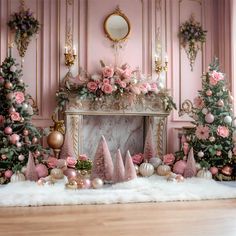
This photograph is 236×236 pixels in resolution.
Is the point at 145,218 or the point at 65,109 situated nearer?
the point at 145,218

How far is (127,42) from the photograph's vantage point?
5996mm

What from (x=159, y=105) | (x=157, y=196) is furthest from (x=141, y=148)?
(x=157, y=196)

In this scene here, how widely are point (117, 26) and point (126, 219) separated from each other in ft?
12.3

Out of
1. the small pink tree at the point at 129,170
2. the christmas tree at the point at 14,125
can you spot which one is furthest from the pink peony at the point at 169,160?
the christmas tree at the point at 14,125

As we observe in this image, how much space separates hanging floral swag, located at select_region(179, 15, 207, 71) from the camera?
20.2ft

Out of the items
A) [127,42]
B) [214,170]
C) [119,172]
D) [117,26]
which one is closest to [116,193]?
[119,172]

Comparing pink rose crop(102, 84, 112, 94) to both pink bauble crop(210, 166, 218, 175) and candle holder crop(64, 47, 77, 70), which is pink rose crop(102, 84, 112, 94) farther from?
pink bauble crop(210, 166, 218, 175)

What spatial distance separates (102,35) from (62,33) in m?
0.59

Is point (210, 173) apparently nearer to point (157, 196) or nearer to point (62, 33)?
point (157, 196)

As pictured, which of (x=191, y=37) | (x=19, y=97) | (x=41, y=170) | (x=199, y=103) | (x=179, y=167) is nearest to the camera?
(x=41, y=170)

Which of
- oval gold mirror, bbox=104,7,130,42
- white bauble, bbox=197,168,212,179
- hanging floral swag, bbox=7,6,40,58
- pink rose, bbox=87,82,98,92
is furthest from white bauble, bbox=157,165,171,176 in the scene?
hanging floral swag, bbox=7,6,40,58

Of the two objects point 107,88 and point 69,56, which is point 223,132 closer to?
point 107,88

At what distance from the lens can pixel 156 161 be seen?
5.07 meters

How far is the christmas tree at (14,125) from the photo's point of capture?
468cm
